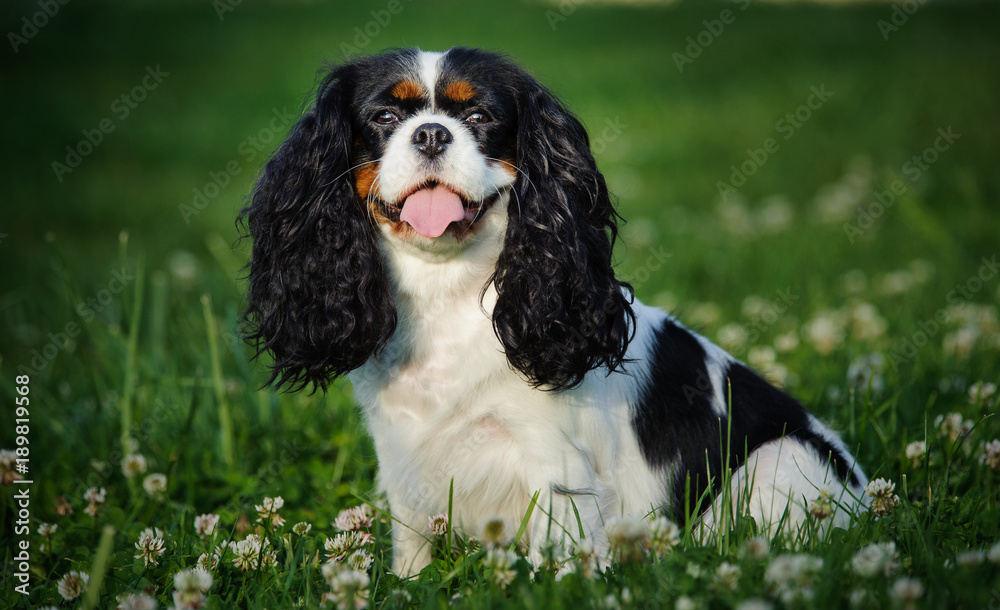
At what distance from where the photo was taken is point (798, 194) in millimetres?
8203

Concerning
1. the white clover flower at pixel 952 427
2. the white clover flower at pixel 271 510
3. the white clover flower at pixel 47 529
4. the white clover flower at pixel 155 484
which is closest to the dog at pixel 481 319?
the white clover flower at pixel 271 510

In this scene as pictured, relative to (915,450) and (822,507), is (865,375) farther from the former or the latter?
(822,507)

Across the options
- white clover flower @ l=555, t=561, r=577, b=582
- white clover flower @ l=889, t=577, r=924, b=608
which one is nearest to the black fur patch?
white clover flower @ l=555, t=561, r=577, b=582

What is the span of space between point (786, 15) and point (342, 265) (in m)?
13.2

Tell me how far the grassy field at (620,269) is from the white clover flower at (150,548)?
13 mm

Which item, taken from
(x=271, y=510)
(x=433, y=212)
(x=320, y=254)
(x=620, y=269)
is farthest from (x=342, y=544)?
(x=620, y=269)

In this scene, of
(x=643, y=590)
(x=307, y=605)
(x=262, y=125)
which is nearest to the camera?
(x=643, y=590)

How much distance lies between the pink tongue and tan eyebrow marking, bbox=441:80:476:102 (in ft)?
1.12

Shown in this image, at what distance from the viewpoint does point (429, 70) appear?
2.63 metres

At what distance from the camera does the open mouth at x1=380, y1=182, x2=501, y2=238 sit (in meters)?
2.45

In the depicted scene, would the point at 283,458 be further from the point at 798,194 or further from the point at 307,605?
the point at 798,194

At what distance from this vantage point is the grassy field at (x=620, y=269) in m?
2.30

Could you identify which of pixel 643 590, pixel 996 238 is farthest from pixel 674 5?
pixel 643 590

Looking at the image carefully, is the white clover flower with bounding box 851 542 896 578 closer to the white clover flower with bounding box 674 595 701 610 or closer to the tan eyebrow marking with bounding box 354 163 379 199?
the white clover flower with bounding box 674 595 701 610
